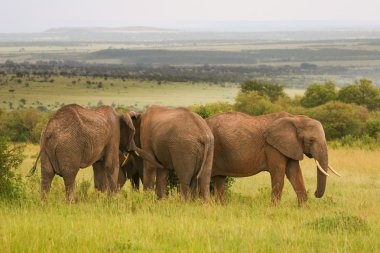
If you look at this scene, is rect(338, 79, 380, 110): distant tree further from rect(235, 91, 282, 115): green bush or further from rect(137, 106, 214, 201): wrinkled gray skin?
rect(137, 106, 214, 201): wrinkled gray skin

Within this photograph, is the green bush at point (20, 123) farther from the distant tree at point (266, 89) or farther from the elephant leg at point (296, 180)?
the elephant leg at point (296, 180)

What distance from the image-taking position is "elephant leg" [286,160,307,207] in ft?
46.0

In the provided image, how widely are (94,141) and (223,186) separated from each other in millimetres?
2925

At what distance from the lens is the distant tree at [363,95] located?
163 ft

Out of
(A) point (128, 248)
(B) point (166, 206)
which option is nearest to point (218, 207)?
(B) point (166, 206)

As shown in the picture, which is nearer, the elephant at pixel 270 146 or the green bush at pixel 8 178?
the green bush at pixel 8 178

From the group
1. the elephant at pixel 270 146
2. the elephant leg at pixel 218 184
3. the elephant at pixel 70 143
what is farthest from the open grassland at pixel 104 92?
the elephant at pixel 70 143

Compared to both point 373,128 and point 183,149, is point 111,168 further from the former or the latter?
point 373,128

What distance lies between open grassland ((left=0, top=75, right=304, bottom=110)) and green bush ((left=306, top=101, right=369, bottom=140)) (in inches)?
1462

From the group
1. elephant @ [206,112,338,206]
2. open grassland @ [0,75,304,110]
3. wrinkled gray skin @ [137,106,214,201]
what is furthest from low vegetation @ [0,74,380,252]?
open grassland @ [0,75,304,110]

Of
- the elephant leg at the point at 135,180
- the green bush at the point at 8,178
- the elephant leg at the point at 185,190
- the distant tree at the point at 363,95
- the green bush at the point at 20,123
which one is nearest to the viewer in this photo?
the green bush at the point at 8,178

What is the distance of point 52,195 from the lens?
12.9 m

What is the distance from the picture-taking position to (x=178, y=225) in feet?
34.6

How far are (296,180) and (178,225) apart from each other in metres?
4.02
